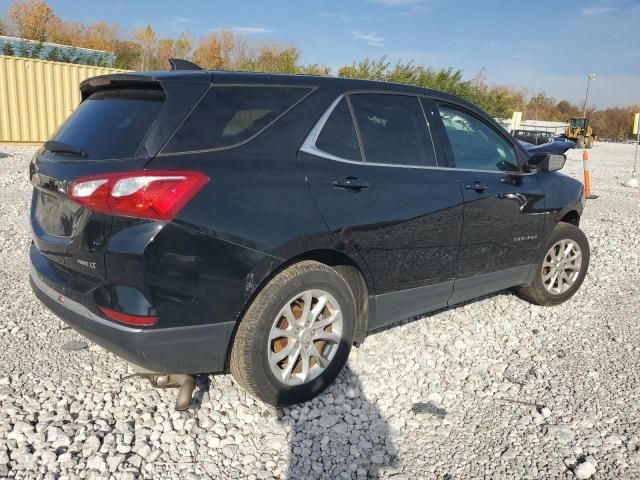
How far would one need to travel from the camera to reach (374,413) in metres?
3.06

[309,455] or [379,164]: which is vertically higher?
[379,164]

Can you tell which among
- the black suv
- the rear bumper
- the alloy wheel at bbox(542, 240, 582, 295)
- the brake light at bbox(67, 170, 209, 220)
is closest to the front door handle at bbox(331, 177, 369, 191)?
the black suv

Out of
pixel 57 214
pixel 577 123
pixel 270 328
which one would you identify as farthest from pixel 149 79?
pixel 577 123

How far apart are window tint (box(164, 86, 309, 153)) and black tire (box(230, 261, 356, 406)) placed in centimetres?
75

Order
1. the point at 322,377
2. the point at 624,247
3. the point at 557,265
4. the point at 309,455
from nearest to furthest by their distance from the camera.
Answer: the point at 309,455, the point at 322,377, the point at 557,265, the point at 624,247

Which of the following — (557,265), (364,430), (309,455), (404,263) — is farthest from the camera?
(557,265)

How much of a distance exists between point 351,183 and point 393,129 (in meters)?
0.66

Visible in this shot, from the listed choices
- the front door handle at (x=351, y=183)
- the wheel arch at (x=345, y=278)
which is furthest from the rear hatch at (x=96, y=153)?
the front door handle at (x=351, y=183)

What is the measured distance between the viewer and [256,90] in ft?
9.18

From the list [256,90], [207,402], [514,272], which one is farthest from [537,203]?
[207,402]

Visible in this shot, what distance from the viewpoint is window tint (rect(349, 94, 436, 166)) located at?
10.6 ft

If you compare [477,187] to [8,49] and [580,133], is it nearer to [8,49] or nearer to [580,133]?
[8,49]

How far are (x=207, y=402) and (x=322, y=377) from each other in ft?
2.19

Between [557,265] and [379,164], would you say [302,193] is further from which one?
[557,265]
